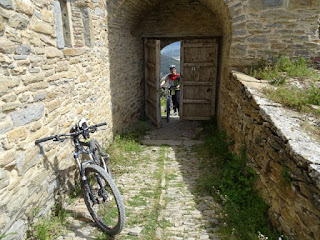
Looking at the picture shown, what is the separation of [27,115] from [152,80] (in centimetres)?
481

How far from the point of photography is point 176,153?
534 cm

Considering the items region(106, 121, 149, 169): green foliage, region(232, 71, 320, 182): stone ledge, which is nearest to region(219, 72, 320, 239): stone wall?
region(232, 71, 320, 182): stone ledge

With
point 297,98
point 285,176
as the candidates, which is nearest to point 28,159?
point 285,176

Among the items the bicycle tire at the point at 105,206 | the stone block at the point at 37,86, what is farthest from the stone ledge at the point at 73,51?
the bicycle tire at the point at 105,206

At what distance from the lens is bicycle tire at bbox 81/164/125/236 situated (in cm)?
261

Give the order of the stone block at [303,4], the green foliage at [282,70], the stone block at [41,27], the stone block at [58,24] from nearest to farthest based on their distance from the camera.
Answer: the stone block at [41,27] < the stone block at [58,24] < the green foliage at [282,70] < the stone block at [303,4]

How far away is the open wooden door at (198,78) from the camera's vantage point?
22.3 feet

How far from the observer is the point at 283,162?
7.66ft

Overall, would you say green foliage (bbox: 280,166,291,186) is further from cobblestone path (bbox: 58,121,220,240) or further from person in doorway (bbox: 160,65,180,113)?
person in doorway (bbox: 160,65,180,113)

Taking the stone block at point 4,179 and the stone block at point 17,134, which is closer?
→ the stone block at point 4,179

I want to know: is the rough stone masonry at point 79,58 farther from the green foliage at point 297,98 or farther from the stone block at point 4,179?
the green foliage at point 297,98

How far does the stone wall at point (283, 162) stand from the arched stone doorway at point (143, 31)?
2383 mm

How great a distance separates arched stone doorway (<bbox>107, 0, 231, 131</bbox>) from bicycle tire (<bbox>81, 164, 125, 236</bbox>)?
8.54ft

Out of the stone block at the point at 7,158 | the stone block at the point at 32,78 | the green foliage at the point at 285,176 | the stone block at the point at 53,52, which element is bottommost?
the green foliage at the point at 285,176
